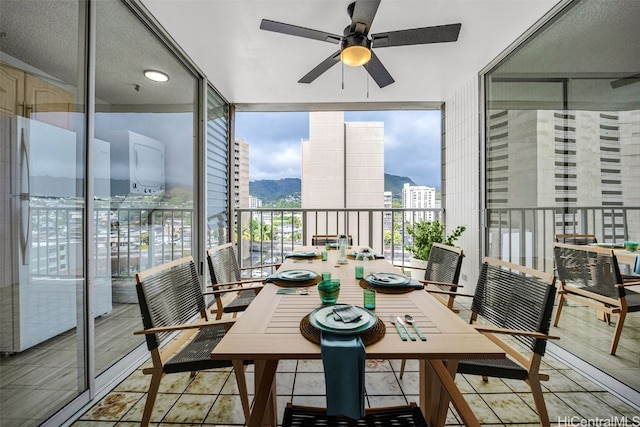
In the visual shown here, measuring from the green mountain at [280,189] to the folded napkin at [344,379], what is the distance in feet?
11.8

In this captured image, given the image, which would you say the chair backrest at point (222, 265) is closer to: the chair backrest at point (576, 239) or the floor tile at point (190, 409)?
the floor tile at point (190, 409)

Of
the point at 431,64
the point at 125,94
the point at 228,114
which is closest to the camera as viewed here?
the point at 125,94

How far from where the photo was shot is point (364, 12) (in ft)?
5.50

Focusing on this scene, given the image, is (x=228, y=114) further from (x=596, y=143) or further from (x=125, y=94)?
(x=596, y=143)

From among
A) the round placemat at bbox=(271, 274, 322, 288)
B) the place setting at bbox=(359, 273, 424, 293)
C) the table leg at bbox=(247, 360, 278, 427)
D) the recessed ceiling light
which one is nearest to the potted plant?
the place setting at bbox=(359, 273, 424, 293)

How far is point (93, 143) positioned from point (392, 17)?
220 cm

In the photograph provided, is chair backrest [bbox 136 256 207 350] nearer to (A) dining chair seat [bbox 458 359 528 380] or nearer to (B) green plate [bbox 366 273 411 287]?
(B) green plate [bbox 366 273 411 287]

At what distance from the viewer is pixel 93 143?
5.57ft

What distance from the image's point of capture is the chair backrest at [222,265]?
6.57ft

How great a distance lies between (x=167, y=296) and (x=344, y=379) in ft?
3.29

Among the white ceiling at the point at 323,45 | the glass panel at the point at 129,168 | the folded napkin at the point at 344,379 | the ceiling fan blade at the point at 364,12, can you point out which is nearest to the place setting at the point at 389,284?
the folded napkin at the point at 344,379

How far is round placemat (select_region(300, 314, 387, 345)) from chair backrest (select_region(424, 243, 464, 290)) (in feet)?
3.43

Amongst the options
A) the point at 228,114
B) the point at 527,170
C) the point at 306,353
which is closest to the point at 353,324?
the point at 306,353

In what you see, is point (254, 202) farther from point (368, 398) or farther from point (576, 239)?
point (576, 239)
